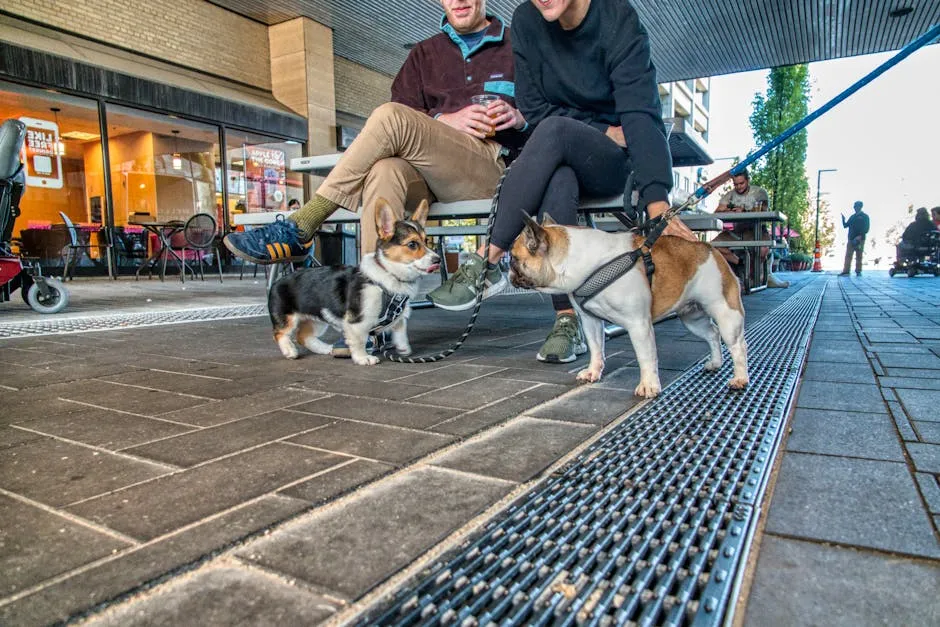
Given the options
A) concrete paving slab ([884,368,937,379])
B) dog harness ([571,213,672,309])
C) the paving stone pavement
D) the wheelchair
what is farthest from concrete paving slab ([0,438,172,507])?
the wheelchair

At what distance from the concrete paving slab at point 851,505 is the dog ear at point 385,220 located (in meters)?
2.15

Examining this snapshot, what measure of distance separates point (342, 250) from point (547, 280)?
5.49m

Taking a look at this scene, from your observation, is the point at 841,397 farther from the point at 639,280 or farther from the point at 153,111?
the point at 153,111

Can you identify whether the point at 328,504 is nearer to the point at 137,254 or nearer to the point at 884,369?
the point at 884,369

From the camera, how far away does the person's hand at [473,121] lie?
11.1ft

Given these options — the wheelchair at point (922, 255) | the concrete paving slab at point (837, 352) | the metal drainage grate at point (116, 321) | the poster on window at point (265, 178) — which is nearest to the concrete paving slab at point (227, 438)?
the concrete paving slab at point (837, 352)

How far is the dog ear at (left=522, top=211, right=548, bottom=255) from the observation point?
83.8 inches

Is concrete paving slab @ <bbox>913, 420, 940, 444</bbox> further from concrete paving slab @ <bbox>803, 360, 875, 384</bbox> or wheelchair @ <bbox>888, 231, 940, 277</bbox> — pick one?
wheelchair @ <bbox>888, 231, 940, 277</bbox>

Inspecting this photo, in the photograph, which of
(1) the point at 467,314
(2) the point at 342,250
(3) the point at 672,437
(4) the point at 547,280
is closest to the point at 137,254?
(2) the point at 342,250

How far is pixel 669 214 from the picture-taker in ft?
7.07

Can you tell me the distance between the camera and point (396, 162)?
3189 millimetres

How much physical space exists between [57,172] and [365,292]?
11.8 m

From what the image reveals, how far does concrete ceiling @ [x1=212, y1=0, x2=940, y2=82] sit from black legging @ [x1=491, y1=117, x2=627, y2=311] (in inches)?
381

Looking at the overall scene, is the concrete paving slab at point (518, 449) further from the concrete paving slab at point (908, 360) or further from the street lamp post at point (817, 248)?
the street lamp post at point (817, 248)
